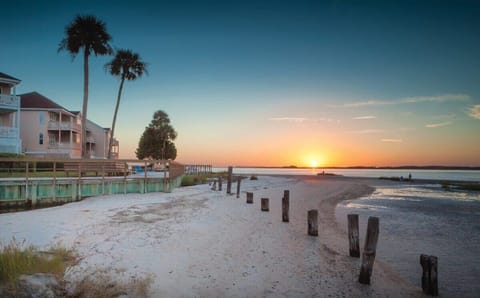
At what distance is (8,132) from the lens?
30.3 meters

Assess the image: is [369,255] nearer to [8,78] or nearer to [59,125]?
[8,78]

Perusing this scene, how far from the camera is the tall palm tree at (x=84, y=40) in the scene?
27625mm

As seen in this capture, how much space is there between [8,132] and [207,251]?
32.2 m

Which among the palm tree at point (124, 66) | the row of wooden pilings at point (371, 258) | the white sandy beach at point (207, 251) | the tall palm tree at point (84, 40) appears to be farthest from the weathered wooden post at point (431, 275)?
the palm tree at point (124, 66)

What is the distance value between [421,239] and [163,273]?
10318 millimetres

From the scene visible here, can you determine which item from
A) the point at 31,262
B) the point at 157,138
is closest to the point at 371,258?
the point at 31,262

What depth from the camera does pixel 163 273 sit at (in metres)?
6.77

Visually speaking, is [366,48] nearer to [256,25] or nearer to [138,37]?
[256,25]

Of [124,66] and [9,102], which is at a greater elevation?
[124,66]

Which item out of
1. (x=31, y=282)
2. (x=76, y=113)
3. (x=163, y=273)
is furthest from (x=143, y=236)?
(x=76, y=113)

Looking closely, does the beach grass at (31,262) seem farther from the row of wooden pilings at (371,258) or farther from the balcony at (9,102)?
the balcony at (9,102)

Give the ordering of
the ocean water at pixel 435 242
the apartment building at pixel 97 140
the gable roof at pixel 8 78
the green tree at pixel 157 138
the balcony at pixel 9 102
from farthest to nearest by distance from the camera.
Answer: the green tree at pixel 157 138, the apartment building at pixel 97 140, the gable roof at pixel 8 78, the balcony at pixel 9 102, the ocean water at pixel 435 242

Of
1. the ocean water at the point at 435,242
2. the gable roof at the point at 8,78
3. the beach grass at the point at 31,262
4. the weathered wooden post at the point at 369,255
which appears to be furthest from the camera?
the gable roof at the point at 8,78

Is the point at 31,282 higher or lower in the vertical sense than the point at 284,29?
lower
